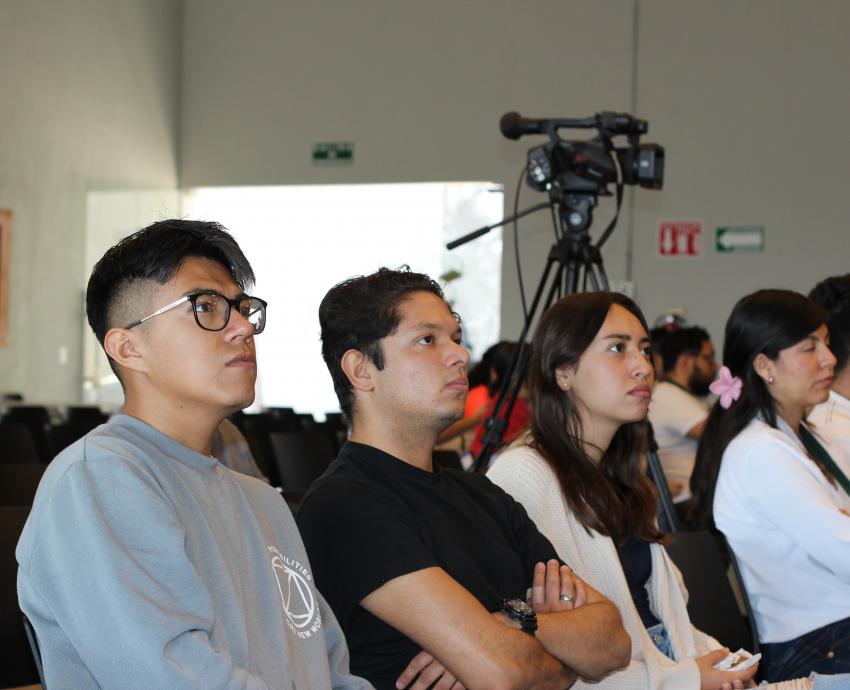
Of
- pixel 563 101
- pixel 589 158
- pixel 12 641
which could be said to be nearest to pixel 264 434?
pixel 589 158

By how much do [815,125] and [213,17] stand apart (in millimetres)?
5484

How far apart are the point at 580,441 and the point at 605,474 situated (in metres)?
0.12

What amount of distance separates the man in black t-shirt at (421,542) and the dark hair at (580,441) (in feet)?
0.92

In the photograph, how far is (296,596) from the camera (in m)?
1.48

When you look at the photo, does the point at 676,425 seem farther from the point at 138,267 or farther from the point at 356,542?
the point at 138,267

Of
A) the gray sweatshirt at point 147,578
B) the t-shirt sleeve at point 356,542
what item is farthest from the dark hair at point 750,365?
the gray sweatshirt at point 147,578

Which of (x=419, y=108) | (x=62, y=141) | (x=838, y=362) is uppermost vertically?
(x=419, y=108)

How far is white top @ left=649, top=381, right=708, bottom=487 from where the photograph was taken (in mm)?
4500

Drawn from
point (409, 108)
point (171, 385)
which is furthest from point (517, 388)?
point (409, 108)

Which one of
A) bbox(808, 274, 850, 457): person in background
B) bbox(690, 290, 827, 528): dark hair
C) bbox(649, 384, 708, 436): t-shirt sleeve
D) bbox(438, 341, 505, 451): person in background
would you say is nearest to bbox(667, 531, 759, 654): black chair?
bbox(690, 290, 827, 528): dark hair

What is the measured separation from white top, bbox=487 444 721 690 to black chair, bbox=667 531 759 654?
0.15 metres

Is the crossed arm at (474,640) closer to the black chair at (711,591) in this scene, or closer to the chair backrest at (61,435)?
the black chair at (711,591)

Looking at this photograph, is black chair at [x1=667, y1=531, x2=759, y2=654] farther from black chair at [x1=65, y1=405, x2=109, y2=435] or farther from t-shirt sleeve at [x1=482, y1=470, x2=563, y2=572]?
black chair at [x1=65, y1=405, x2=109, y2=435]

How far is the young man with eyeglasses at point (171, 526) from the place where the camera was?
1191mm
